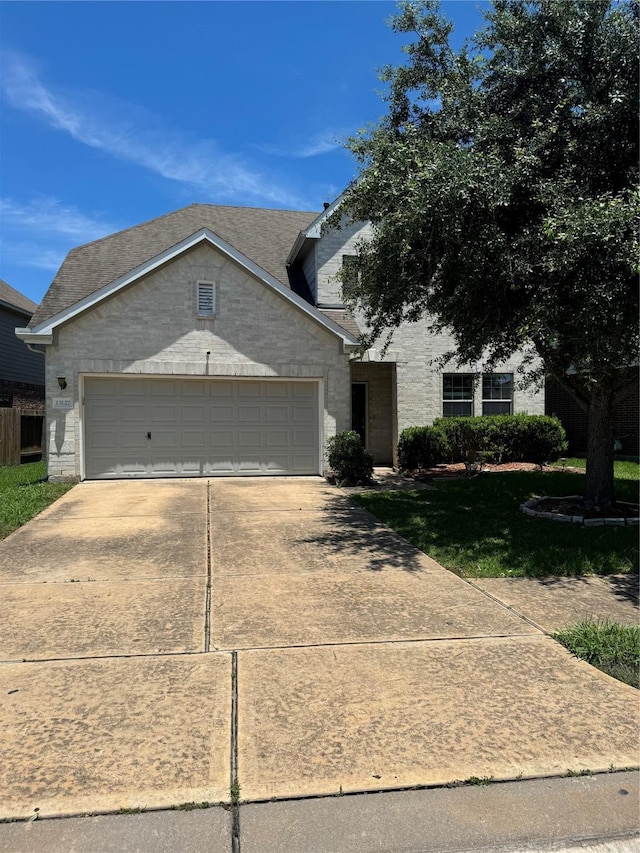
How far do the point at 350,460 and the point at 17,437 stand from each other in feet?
36.5

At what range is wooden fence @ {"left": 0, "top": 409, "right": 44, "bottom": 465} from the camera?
58.2 feet

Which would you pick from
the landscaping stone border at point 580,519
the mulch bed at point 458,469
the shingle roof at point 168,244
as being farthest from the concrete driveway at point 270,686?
the shingle roof at point 168,244

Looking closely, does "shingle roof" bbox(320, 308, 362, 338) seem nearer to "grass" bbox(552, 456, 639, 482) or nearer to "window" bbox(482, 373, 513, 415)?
"window" bbox(482, 373, 513, 415)

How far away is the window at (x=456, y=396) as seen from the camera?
653 inches

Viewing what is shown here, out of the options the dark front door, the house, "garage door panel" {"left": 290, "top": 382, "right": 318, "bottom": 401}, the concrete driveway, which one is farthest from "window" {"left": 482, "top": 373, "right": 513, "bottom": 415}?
→ the concrete driveway

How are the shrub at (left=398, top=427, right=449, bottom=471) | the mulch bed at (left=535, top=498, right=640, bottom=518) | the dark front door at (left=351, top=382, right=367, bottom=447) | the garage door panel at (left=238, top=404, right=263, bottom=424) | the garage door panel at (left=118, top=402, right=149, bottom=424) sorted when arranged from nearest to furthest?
1. the mulch bed at (left=535, top=498, right=640, bottom=518)
2. the garage door panel at (left=118, top=402, right=149, bottom=424)
3. the garage door panel at (left=238, top=404, right=263, bottom=424)
4. the shrub at (left=398, top=427, right=449, bottom=471)
5. the dark front door at (left=351, top=382, right=367, bottom=447)

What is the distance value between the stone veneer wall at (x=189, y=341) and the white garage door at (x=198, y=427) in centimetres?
43

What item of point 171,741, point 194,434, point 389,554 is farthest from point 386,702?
point 194,434

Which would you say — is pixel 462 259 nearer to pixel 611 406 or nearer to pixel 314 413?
pixel 611 406

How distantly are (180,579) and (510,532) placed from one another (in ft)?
14.5

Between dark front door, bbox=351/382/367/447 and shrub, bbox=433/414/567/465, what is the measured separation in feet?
7.46

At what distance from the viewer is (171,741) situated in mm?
3158

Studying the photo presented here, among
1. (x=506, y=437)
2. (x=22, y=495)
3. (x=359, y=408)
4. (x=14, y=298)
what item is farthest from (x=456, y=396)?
(x=14, y=298)

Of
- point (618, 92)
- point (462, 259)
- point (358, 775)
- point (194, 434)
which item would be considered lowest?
point (358, 775)
